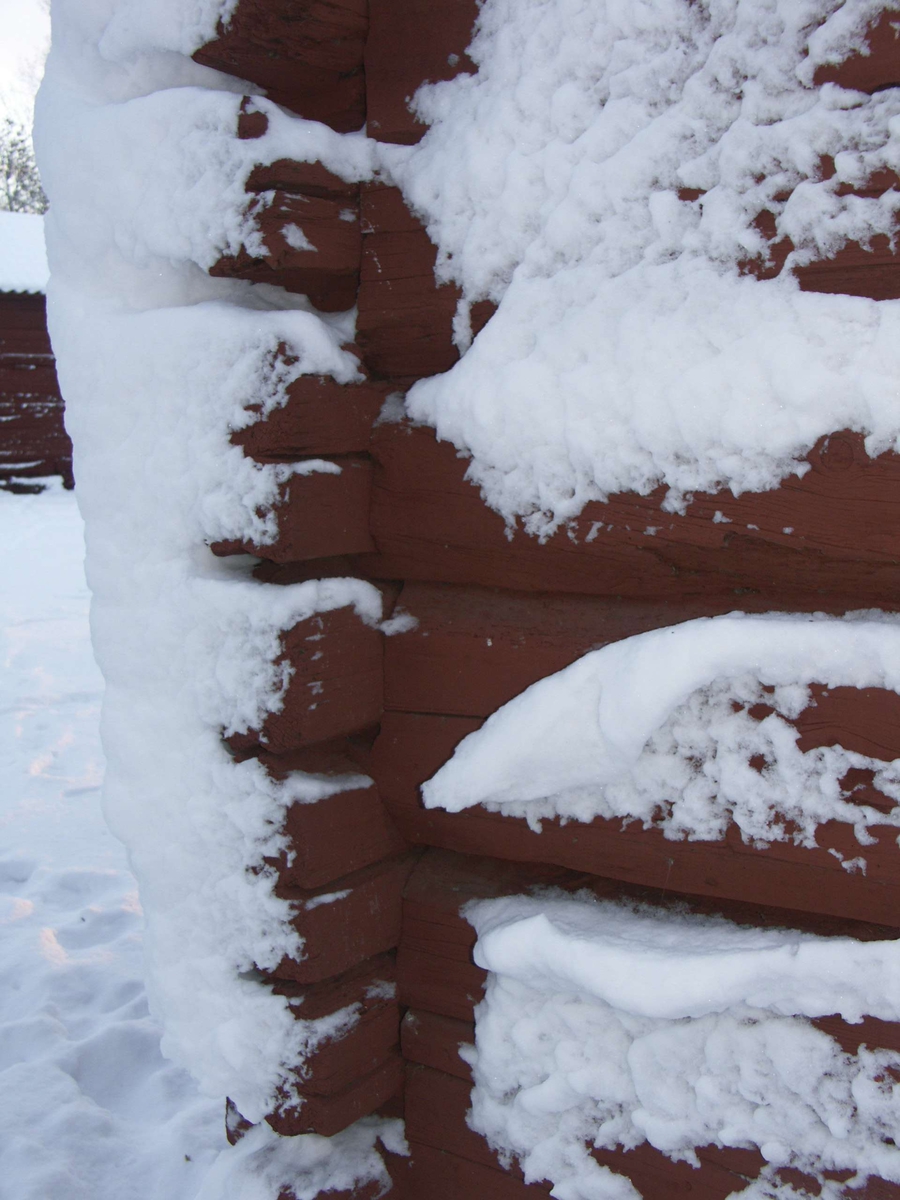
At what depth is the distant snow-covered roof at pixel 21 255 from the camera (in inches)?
429

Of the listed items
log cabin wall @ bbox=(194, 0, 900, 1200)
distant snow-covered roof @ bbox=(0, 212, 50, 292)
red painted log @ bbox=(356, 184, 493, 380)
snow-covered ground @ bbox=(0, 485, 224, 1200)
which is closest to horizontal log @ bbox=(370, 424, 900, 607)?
log cabin wall @ bbox=(194, 0, 900, 1200)

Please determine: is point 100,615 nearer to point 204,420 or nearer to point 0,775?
point 204,420

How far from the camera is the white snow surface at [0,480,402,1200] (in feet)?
5.09

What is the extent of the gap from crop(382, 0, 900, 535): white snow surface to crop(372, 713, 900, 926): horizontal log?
1.38 ft

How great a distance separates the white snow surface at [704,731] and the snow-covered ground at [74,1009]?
120 centimetres

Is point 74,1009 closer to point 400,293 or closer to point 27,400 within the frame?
point 400,293

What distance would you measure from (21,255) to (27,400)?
6.91 ft

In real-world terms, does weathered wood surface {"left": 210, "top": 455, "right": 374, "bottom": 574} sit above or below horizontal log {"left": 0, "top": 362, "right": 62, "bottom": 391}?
below

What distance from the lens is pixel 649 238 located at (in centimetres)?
113

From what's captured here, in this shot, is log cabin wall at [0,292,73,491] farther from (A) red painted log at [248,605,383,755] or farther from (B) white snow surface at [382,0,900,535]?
(B) white snow surface at [382,0,900,535]

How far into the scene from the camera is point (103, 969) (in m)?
2.37

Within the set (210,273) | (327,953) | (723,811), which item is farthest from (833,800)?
(210,273)

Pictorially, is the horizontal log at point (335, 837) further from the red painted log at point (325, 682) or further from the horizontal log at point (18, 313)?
the horizontal log at point (18, 313)

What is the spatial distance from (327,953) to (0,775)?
2798mm
